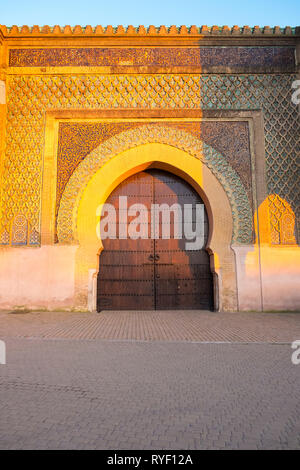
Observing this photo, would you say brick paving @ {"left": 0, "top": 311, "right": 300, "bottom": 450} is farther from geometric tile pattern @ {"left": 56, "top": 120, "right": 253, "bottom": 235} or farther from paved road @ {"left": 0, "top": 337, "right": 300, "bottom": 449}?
geometric tile pattern @ {"left": 56, "top": 120, "right": 253, "bottom": 235}

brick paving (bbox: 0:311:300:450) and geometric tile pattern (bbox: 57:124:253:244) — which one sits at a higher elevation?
geometric tile pattern (bbox: 57:124:253:244)

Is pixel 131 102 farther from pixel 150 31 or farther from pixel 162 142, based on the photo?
pixel 150 31

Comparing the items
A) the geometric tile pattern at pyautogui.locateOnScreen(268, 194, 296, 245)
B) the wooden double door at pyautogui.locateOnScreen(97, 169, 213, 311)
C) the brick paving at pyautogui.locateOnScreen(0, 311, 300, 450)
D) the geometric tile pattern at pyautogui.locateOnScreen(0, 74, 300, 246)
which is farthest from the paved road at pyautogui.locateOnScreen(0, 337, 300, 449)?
the geometric tile pattern at pyautogui.locateOnScreen(0, 74, 300, 246)

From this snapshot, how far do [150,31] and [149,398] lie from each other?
6004 millimetres

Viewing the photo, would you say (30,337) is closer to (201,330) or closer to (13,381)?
(13,381)

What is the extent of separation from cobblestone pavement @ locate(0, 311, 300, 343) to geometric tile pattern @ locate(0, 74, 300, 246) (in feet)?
6.88

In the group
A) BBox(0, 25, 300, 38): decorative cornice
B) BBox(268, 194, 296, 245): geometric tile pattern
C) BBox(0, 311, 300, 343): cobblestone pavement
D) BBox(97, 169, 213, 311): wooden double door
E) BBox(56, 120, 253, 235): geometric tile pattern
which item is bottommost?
BBox(0, 311, 300, 343): cobblestone pavement

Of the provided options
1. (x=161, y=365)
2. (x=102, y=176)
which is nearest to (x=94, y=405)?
(x=161, y=365)

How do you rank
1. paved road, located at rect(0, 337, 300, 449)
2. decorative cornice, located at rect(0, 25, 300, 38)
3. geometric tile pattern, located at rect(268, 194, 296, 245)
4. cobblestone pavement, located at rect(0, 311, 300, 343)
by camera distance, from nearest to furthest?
paved road, located at rect(0, 337, 300, 449), cobblestone pavement, located at rect(0, 311, 300, 343), geometric tile pattern, located at rect(268, 194, 296, 245), decorative cornice, located at rect(0, 25, 300, 38)

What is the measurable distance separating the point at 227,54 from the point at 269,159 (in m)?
2.10

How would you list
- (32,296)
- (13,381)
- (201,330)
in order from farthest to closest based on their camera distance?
1. (32,296)
2. (201,330)
3. (13,381)

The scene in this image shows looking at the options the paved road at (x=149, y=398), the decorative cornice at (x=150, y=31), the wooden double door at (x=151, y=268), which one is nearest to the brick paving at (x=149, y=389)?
the paved road at (x=149, y=398)

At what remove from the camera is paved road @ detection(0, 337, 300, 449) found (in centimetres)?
131

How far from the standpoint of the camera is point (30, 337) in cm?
331
